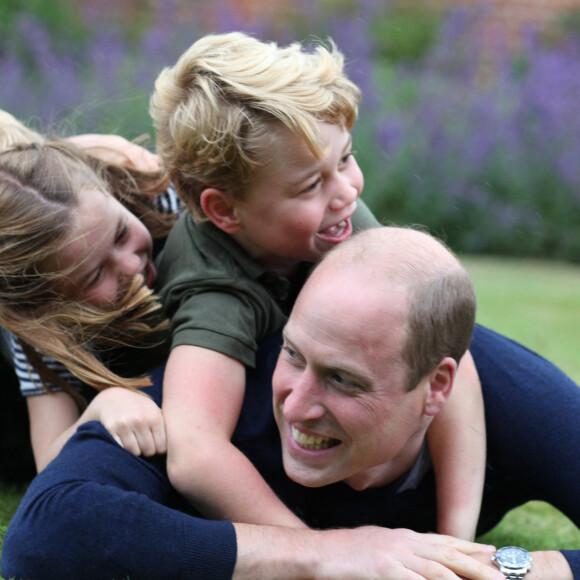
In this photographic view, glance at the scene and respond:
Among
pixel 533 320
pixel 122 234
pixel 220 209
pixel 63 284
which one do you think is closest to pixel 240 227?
pixel 220 209

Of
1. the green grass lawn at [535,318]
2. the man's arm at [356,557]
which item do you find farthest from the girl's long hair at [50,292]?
the green grass lawn at [535,318]

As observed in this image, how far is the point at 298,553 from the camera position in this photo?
2.60 metres

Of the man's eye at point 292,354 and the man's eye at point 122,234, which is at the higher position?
the man's eye at point 122,234

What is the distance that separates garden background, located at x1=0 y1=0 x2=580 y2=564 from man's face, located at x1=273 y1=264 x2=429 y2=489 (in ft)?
18.7

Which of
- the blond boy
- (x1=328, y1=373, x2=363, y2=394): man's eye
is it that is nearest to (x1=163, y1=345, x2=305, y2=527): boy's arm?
the blond boy

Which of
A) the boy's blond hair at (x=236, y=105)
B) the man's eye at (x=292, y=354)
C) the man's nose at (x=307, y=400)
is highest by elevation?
the boy's blond hair at (x=236, y=105)

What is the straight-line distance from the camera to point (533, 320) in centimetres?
739

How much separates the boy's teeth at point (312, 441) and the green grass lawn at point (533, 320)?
111 cm

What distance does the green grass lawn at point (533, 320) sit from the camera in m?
3.57

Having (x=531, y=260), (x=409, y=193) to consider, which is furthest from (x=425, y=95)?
(x=531, y=260)

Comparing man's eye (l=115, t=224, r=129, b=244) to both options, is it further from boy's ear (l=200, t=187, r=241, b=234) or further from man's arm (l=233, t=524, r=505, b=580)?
man's arm (l=233, t=524, r=505, b=580)

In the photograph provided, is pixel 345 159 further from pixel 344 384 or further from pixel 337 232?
pixel 344 384

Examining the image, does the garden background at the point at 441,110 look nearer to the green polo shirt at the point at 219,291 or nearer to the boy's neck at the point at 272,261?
the boy's neck at the point at 272,261

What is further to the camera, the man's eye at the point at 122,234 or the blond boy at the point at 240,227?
the man's eye at the point at 122,234
